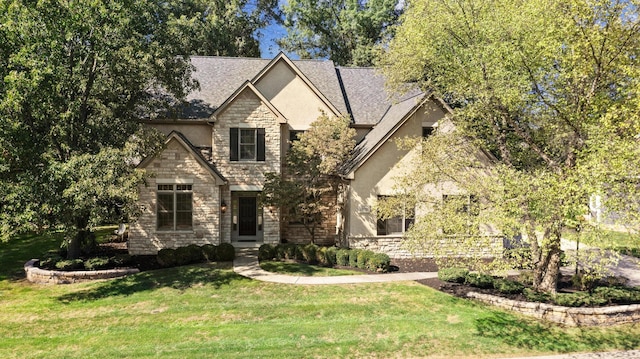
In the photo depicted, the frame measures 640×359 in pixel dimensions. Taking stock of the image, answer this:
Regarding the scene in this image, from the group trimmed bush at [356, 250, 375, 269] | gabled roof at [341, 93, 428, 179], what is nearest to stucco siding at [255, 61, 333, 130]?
gabled roof at [341, 93, 428, 179]

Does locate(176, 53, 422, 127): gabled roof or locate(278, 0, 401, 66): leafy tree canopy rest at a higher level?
locate(278, 0, 401, 66): leafy tree canopy

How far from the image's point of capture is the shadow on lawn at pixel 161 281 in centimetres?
1202

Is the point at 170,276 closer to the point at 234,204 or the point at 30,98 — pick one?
the point at 234,204

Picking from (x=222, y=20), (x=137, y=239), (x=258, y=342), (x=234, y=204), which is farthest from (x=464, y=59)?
(x=222, y=20)

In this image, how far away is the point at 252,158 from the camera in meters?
18.8

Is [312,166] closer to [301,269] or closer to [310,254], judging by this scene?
[310,254]

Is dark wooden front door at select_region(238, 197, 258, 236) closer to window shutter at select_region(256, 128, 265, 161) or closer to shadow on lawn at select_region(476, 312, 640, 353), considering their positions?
window shutter at select_region(256, 128, 265, 161)

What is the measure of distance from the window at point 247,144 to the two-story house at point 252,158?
51mm

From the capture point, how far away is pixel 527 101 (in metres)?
11.6

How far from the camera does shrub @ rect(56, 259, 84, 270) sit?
1348 cm

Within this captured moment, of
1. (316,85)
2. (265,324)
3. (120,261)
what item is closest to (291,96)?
(316,85)

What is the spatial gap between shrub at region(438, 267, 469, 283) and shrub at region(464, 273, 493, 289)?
0.19 meters

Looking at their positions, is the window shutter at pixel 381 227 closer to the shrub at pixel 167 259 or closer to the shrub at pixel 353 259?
the shrub at pixel 353 259

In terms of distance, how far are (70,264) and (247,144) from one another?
904 cm
